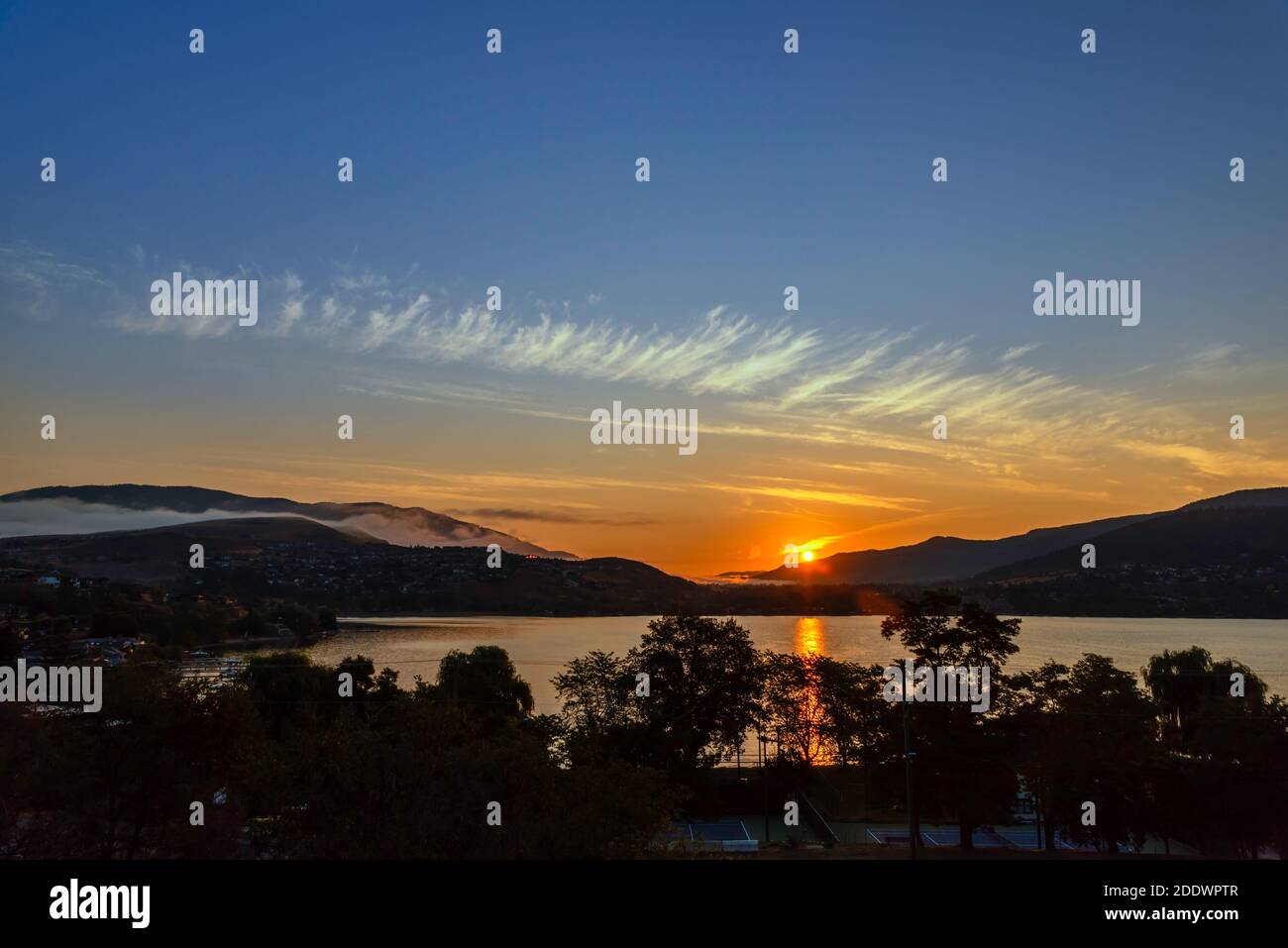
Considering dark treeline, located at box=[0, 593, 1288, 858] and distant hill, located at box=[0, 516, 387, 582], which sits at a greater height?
distant hill, located at box=[0, 516, 387, 582]

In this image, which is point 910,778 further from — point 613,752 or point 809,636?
point 809,636

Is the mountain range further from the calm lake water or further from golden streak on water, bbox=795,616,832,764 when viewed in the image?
golden streak on water, bbox=795,616,832,764

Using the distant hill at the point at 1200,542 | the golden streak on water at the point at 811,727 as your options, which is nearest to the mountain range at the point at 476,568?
the distant hill at the point at 1200,542

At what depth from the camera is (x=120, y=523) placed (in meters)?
68.5

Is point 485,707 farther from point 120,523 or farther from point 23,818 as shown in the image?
point 120,523

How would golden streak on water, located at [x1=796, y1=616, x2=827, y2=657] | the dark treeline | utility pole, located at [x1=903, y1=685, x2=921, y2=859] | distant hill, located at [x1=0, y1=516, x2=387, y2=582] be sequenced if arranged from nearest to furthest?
the dark treeline → utility pole, located at [x1=903, y1=685, x2=921, y2=859] → distant hill, located at [x1=0, y1=516, x2=387, y2=582] → golden streak on water, located at [x1=796, y1=616, x2=827, y2=657]

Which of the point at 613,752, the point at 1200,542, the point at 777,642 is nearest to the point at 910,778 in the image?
the point at 613,752

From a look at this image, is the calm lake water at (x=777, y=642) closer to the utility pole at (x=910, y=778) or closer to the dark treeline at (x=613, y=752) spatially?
the dark treeline at (x=613, y=752)

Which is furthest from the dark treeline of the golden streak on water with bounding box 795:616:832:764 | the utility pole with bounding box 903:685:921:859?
the utility pole with bounding box 903:685:921:859

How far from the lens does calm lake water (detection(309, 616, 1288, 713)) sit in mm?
58781

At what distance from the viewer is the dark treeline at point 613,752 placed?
1078 cm

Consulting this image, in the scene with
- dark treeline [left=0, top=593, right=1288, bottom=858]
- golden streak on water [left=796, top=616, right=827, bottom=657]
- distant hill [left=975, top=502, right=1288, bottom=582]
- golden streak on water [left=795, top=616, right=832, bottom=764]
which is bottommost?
golden streak on water [left=796, top=616, right=827, bottom=657]

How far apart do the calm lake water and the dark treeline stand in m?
17.8
